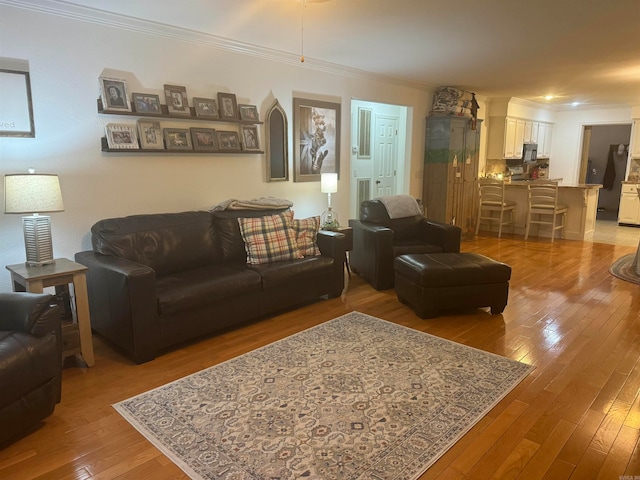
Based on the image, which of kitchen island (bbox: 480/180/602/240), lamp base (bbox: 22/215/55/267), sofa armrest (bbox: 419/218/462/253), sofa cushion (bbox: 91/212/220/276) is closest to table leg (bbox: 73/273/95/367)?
lamp base (bbox: 22/215/55/267)

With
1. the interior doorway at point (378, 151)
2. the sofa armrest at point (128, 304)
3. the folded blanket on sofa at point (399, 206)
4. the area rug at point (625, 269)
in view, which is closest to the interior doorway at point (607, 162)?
the area rug at point (625, 269)

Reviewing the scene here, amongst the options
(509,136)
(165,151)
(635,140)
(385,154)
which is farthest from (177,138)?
(635,140)

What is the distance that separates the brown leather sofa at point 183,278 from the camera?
278 centimetres

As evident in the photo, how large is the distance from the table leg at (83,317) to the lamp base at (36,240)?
0.90 feet

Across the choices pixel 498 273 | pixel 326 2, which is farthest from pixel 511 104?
pixel 326 2

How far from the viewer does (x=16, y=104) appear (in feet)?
9.49

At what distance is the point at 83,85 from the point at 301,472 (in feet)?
9.84

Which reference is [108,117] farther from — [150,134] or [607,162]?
[607,162]

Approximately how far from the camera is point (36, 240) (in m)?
2.73

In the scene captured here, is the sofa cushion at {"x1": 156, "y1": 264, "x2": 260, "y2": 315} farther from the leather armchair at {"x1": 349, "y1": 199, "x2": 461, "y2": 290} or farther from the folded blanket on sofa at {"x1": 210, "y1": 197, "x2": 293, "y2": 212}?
the leather armchair at {"x1": 349, "y1": 199, "x2": 461, "y2": 290}

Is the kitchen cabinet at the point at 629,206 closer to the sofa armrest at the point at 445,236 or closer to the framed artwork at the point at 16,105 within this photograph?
the sofa armrest at the point at 445,236

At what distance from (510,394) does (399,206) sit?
8.92ft

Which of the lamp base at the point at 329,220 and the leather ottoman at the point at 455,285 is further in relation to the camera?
the lamp base at the point at 329,220

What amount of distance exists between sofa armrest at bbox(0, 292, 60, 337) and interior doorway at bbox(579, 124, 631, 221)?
10.4 meters
